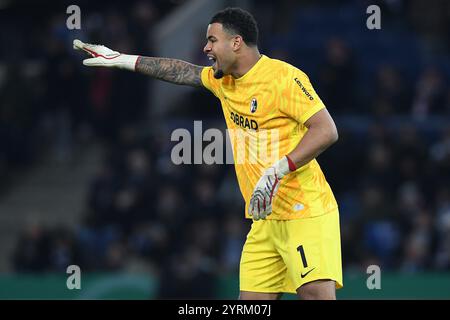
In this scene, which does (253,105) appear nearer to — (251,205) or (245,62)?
(245,62)

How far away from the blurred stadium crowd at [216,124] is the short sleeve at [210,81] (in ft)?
17.1

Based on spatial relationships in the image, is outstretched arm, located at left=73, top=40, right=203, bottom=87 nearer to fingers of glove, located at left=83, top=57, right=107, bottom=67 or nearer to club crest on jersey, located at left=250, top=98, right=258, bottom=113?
fingers of glove, located at left=83, top=57, right=107, bottom=67

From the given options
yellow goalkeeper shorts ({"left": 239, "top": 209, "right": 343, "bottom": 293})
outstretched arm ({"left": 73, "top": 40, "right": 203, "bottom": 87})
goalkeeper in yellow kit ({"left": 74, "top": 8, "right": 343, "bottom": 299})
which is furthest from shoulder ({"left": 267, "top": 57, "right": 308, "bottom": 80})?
yellow goalkeeper shorts ({"left": 239, "top": 209, "right": 343, "bottom": 293})

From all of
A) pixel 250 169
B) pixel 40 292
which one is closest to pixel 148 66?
pixel 250 169

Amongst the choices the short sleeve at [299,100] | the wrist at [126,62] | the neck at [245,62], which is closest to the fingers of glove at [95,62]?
the wrist at [126,62]

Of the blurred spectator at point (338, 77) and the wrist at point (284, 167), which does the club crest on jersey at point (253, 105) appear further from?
the blurred spectator at point (338, 77)

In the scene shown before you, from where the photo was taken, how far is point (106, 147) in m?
15.7

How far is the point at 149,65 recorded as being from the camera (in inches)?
296

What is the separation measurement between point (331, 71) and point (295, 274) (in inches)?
303

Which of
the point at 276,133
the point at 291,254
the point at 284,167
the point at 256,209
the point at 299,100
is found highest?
the point at 299,100

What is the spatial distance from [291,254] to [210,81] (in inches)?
51.7

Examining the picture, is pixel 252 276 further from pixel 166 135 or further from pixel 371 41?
pixel 371 41

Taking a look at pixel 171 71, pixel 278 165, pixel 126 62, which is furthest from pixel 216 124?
pixel 278 165

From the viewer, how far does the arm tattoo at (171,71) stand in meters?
7.52
